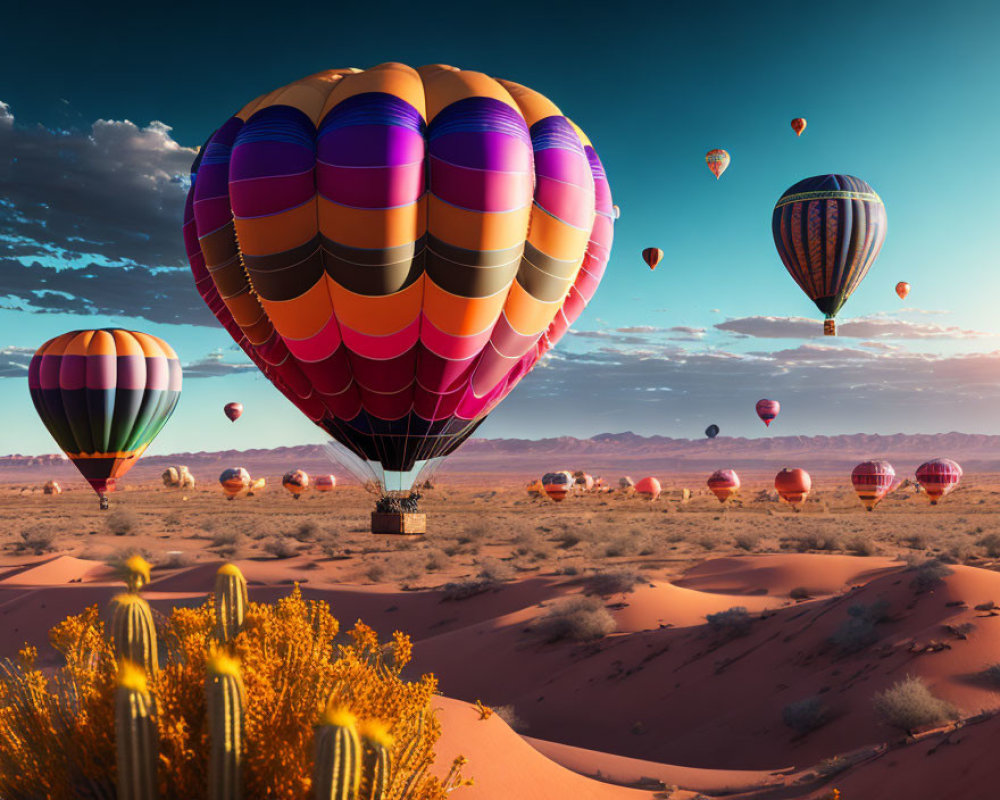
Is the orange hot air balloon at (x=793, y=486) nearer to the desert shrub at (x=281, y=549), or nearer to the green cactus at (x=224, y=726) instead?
the desert shrub at (x=281, y=549)

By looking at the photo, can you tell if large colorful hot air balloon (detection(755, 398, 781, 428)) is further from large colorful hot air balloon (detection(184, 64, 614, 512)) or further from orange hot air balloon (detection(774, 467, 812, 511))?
large colorful hot air balloon (detection(184, 64, 614, 512))

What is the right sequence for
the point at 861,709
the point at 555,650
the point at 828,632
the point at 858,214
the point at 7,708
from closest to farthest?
the point at 7,708
the point at 861,709
the point at 828,632
the point at 555,650
the point at 858,214

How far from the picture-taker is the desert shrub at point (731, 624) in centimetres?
1733

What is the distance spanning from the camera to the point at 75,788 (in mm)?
6137

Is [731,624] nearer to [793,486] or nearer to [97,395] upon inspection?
[97,395]

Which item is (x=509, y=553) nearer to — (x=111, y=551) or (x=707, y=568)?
(x=707, y=568)

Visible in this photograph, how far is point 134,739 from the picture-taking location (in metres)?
5.14

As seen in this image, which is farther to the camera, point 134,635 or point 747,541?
point 747,541

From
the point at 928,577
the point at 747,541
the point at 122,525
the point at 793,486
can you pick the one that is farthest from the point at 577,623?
the point at 793,486

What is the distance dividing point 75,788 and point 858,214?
3321cm

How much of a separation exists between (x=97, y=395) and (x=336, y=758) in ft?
92.1

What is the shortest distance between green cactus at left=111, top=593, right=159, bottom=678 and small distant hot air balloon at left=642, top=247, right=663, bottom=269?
41.6 metres

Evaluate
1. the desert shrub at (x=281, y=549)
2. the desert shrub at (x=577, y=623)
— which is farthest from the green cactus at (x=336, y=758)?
the desert shrub at (x=281, y=549)

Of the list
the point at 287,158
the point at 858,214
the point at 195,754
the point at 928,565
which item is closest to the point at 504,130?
the point at 287,158
